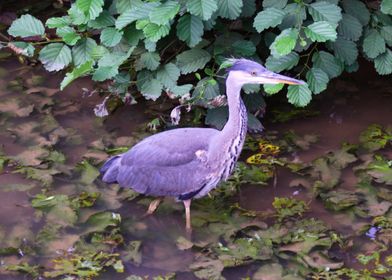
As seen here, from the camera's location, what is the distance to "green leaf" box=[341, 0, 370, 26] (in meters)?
5.34

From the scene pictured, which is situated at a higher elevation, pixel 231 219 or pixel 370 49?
pixel 370 49

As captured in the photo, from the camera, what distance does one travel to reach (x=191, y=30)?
5.02m

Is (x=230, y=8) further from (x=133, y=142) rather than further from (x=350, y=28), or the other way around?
(x=133, y=142)

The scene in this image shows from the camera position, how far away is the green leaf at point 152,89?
536 cm

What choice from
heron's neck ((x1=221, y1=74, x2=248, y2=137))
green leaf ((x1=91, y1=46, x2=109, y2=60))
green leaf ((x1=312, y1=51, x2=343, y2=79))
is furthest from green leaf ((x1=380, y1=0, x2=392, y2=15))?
green leaf ((x1=91, y1=46, x2=109, y2=60))

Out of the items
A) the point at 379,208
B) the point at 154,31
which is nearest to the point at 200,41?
the point at 154,31

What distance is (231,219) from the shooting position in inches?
193

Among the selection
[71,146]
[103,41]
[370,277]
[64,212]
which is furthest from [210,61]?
[370,277]

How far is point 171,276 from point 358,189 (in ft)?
5.06

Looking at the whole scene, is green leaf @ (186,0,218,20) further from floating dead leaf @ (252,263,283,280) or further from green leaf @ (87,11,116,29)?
floating dead leaf @ (252,263,283,280)

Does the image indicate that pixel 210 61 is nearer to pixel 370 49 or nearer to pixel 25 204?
pixel 370 49

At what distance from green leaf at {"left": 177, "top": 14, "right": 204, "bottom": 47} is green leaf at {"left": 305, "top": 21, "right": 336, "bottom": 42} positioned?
725 millimetres

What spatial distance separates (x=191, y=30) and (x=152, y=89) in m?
0.60

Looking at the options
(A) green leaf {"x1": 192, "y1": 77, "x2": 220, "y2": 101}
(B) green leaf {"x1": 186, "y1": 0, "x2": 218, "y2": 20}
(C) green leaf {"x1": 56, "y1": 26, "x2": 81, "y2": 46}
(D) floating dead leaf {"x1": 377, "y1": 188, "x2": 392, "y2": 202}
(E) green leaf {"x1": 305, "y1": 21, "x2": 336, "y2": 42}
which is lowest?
(D) floating dead leaf {"x1": 377, "y1": 188, "x2": 392, "y2": 202}
